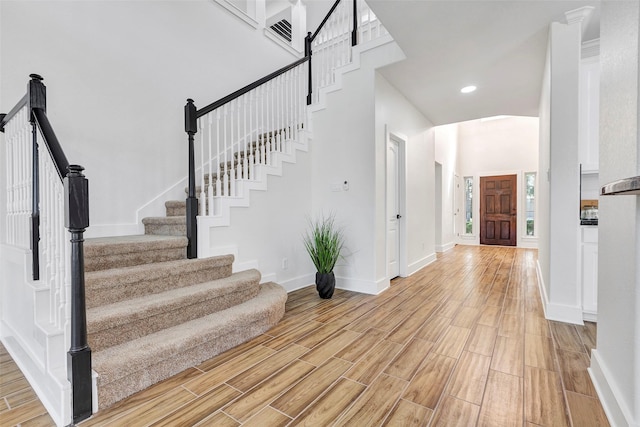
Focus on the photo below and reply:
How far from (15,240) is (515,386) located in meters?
3.50

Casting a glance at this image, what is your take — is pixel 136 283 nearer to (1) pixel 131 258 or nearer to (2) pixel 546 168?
(1) pixel 131 258

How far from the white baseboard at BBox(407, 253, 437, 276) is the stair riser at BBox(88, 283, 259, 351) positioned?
2774 mm

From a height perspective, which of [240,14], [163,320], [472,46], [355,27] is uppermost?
[240,14]

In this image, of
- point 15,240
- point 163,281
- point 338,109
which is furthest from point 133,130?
point 338,109

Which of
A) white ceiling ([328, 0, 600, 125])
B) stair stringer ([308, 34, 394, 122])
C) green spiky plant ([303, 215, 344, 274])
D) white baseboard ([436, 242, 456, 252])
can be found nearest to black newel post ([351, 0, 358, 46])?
stair stringer ([308, 34, 394, 122])

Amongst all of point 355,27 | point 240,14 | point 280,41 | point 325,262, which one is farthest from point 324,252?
point 280,41

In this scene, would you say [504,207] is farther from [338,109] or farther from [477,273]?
[338,109]

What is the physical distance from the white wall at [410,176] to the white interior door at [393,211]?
4.0 inches

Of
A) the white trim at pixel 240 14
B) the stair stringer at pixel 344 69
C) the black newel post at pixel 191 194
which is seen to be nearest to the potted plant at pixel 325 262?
the black newel post at pixel 191 194

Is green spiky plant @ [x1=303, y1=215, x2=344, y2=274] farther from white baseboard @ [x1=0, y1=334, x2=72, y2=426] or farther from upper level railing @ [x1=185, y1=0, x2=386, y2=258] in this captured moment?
white baseboard @ [x1=0, y1=334, x2=72, y2=426]

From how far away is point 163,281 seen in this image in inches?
88.0

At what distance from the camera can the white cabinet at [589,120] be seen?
8.83ft

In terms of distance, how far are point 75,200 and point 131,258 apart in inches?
40.0

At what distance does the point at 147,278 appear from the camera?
2.13 metres
